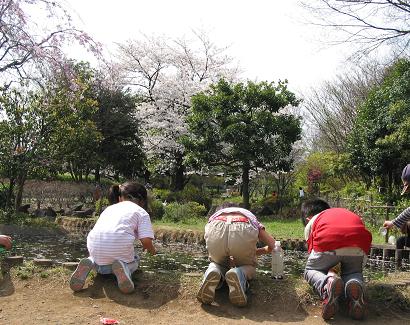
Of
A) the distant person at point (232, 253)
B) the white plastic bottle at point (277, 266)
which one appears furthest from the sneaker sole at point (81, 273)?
the white plastic bottle at point (277, 266)

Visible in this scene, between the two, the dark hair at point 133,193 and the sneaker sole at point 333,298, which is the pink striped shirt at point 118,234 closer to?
the dark hair at point 133,193

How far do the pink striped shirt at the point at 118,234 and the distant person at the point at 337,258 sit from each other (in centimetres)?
141

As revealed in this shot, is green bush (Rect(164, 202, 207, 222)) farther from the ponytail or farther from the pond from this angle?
the ponytail

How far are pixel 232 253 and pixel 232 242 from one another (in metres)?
0.11

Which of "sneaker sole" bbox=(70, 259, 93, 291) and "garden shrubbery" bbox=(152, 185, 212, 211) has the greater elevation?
"garden shrubbery" bbox=(152, 185, 212, 211)

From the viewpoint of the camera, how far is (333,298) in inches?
133

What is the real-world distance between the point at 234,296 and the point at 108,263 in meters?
1.13

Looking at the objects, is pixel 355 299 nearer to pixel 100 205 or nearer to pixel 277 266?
pixel 277 266

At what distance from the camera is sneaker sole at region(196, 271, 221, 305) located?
140 inches

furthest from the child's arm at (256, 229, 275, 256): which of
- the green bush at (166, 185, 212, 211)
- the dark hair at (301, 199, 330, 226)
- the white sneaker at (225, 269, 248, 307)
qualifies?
the green bush at (166, 185, 212, 211)

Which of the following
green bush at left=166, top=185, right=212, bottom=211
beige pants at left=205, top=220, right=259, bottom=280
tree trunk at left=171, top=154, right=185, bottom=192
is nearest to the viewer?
beige pants at left=205, top=220, right=259, bottom=280

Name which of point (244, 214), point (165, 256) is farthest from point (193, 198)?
point (244, 214)

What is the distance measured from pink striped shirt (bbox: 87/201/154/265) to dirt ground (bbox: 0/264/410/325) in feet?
1.06

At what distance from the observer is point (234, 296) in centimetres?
359
